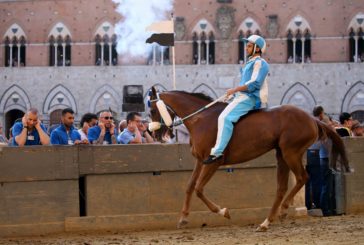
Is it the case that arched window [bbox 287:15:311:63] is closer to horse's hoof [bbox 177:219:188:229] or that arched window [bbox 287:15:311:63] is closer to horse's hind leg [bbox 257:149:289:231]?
horse's hind leg [bbox 257:149:289:231]

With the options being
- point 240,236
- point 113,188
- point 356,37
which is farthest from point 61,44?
point 240,236

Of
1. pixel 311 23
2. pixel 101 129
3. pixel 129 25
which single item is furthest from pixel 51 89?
pixel 101 129

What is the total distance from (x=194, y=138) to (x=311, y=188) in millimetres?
3825

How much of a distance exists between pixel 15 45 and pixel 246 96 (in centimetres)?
2966

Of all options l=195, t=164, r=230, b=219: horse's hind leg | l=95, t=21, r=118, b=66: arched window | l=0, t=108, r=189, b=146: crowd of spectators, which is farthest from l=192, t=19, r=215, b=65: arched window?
l=195, t=164, r=230, b=219: horse's hind leg

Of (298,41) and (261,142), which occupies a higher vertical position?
(298,41)

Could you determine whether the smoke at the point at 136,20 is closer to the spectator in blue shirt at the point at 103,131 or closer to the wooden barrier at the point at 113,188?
the spectator in blue shirt at the point at 103,131

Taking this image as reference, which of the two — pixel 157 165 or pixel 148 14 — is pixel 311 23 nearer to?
pixel 148 14

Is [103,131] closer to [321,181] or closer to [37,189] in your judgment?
[37,189]

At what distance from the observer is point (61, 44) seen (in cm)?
3653

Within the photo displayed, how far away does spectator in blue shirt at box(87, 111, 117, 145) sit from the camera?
11062 mm

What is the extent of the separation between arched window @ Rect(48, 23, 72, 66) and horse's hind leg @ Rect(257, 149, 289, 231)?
92.8ft

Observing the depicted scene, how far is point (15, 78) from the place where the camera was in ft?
120

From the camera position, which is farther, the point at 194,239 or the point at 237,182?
the point at 237,182
